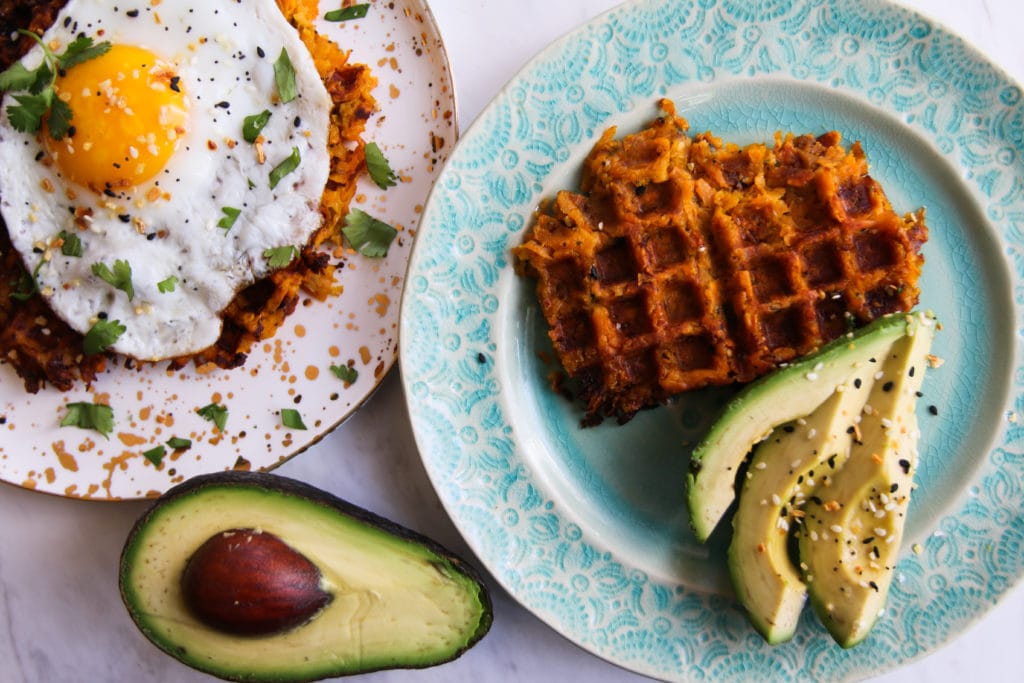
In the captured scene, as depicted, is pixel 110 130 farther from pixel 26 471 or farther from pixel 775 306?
pixel 775 306

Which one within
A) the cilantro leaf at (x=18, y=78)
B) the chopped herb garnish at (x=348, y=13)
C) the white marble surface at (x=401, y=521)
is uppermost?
the chopped herb garnish at (x=348, y=13)

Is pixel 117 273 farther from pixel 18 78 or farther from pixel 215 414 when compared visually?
pixel 18 78

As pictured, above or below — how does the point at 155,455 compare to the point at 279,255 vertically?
below

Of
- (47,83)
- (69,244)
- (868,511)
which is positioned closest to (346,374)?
(69,244)

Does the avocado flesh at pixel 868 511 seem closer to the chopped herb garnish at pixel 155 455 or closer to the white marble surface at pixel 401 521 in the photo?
the white marble surface at pixel 401 521

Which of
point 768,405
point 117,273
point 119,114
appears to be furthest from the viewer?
point 117,273

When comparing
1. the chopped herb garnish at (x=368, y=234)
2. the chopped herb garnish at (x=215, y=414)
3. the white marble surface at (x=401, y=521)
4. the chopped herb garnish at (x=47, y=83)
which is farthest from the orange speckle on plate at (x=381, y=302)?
the chopped herb garnish at (x=47, y=83)

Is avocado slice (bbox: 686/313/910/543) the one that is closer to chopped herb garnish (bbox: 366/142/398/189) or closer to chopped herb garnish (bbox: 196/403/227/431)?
chopped herb garnish (bbox: 366/142/398/189)
